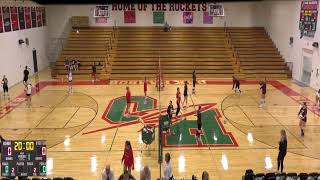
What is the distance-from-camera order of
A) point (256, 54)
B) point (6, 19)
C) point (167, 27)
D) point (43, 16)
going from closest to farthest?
point (6, 19)
point (256, 54)
point (43, 16)
point (167, 27)

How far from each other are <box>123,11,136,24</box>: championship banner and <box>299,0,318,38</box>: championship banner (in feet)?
54.6

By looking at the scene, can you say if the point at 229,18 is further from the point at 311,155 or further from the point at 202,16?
the point at 311,155

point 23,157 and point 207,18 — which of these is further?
point 207,18

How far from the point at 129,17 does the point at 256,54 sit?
1319cm

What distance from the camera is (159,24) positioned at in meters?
38.2

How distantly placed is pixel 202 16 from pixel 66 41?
13.8 m

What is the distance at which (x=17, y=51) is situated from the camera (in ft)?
94.8

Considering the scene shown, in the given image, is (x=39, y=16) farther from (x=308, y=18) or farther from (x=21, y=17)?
(x=308, y=18)

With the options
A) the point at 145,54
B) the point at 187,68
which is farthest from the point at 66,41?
the point at 187,68

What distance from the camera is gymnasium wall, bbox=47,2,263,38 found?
124 ft

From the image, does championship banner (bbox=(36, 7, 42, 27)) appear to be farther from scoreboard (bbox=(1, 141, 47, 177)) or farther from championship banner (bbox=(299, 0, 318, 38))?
scoreboard (bbox=(1, 141, 47, 177))

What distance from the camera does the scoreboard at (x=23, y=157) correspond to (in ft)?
32.2

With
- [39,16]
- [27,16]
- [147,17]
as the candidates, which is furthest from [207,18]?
[27,16]

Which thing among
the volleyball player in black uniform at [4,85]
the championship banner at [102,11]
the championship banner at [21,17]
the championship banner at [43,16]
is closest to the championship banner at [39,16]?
the championship banner at [43,16]
